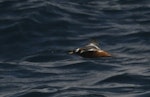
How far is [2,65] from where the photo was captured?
1062 cm

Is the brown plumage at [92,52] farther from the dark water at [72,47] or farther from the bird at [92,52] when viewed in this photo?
the dark water at [72,47]

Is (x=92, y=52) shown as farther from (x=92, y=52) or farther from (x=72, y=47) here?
(x=72, y=47)

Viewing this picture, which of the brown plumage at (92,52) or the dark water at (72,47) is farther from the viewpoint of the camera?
the brown plumage at (92,52)

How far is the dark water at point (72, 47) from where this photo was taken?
29.9 feet

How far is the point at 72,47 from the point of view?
38.3 feet

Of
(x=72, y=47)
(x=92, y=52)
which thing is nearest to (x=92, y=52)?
(x=92, y=52)

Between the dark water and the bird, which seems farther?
the bird

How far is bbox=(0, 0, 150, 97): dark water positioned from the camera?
910 cm

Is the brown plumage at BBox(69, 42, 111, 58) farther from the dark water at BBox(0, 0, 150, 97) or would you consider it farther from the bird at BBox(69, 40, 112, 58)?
the dark water at BBox(0, 0, 150, 97)

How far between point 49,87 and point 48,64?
1564mm

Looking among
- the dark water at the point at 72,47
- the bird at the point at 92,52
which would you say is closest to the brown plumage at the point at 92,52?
the bird at the point at 92,52

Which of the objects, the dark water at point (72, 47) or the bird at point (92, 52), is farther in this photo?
the bird at point (92, 52)

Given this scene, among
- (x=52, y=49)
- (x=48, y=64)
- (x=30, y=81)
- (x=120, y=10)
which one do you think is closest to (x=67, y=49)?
(x=52, y=49)

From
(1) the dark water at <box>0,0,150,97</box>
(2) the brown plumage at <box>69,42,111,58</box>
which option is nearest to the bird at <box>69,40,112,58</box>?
(2) the brown plumage at <box>69,42,111,58</box>
